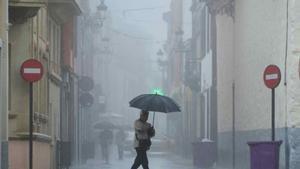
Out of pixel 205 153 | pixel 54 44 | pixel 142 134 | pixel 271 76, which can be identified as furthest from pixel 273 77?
pixel 205 153

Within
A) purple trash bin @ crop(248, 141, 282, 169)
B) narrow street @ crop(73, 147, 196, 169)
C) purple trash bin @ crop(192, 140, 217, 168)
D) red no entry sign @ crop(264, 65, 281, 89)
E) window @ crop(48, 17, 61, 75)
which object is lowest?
narrow street @ crop(73, 147, 196, 169)

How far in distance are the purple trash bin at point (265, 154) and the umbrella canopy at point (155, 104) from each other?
2570mm

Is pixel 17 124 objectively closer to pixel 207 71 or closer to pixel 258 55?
pixel 258 55

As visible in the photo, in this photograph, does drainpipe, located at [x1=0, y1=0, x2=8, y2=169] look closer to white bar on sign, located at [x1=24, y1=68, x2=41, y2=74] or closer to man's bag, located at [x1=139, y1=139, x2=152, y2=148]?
white bar on sign, located at [x1=24, y1=68, x2=41, y2=74]

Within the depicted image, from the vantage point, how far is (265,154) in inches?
726

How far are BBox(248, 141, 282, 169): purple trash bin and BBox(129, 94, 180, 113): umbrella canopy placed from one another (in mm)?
2570

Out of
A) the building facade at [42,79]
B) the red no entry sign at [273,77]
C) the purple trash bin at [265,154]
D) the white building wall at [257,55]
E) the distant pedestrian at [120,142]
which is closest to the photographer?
the purple trash bin at [265,154]

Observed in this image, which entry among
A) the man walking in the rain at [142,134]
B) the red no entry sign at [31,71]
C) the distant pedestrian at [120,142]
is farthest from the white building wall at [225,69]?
the red no entry sign at [31,71]

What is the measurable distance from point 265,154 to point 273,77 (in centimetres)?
188

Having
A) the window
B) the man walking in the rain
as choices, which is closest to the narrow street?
the window

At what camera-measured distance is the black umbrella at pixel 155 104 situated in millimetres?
20250

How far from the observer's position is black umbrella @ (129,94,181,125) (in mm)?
20250

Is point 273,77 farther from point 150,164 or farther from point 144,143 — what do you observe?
point 150,164

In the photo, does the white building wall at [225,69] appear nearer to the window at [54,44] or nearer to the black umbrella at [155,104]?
the window at [54,44]
